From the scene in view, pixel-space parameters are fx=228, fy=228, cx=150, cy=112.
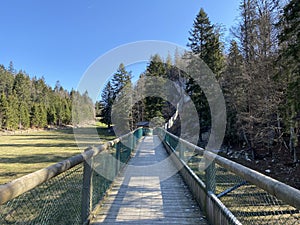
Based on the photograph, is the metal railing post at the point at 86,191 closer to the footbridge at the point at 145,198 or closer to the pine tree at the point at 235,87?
the footbridge at the point at 145,198

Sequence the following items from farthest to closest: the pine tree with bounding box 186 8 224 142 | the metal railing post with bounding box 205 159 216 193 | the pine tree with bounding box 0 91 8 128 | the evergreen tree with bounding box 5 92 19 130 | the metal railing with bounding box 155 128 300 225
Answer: the evergreen tree with bounding box 5 92 19 130, the pine tree with bounding box 0 91 8 128, the pine tree with bounding box 186 8 224 142, the metal railing post with bounding box 205 159 216 193, the metal railing with bounding box 155 128 300 225

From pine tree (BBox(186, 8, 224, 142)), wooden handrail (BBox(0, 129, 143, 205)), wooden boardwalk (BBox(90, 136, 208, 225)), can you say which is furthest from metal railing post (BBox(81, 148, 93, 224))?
pine tree (BBox(186, 8, 224, 142))

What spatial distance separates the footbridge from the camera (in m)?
1.81

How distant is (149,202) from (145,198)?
8.6 inches

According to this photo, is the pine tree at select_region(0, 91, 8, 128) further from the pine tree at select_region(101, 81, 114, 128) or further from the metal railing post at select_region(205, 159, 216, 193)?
the metal railing post at select_region(205, 159, 216, 193)

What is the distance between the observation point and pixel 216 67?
21.2 metres

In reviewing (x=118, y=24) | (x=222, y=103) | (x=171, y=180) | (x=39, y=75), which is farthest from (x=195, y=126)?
(x=39, y=75)

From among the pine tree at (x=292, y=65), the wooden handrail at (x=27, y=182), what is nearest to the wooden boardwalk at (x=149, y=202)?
the wooden handrail at (x=27, y=182)

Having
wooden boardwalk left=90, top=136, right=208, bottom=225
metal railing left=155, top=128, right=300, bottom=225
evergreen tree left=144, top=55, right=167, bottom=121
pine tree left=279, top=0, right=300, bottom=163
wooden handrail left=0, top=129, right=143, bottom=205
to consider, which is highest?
evergreen tree left=144, top=55, right=167, bottom=121

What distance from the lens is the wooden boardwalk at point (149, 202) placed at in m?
3.15

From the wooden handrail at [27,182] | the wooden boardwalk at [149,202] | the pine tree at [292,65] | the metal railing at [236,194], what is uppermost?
the pine tree at [292,65]

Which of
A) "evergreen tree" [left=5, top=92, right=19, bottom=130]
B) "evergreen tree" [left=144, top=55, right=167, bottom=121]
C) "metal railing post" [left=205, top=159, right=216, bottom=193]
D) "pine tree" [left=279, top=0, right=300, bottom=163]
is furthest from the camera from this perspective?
"evergreen tree" [left=5, top=92, right=19, bottom=130]

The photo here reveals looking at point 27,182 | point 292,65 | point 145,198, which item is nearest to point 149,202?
point 145,198

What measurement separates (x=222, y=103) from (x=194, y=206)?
1571 cm
